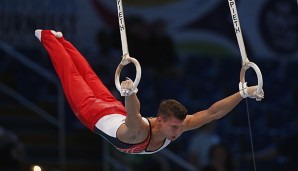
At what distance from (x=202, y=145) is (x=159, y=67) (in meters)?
1.48

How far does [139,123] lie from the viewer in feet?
28.6

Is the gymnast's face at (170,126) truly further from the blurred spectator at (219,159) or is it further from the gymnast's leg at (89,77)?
the blurred spectator at (219,159)

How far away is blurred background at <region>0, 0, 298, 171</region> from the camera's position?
13328mm

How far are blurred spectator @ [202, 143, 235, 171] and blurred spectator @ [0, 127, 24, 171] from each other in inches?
83.5

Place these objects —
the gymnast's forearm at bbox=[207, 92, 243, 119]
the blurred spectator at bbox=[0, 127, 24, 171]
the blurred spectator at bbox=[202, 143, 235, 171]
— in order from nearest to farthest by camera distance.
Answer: the gymnast's forearm at bbox=[207, 92, 243, 119], the blurred spectator at bbox=[0, 127, 24, 171], the blurred spectator at bbox=[202, 143, 235, 171]

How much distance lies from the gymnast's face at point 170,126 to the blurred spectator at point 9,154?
3148 millimetres

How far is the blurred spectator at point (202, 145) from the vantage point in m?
12.5

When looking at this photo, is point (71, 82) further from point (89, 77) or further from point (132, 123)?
point (132, 123)

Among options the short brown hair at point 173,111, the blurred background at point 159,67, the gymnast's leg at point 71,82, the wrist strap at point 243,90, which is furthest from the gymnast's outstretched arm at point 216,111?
the blurred background at point 159,67

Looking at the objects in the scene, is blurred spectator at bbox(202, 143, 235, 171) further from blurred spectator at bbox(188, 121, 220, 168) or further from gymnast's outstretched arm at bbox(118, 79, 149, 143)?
gymnast's outstretched arm at bbox(118, 79, 149, 143)

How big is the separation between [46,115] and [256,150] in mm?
2707

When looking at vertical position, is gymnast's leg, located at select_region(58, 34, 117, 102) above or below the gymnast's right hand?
above

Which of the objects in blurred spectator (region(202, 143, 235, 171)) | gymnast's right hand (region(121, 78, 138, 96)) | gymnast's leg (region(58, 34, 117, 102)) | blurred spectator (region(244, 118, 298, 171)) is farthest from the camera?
blurred spectator (region(244, 118, 298, 171))

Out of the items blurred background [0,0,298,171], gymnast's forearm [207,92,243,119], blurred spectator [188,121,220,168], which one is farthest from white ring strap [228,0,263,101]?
blurred background [0,0,298,171]
